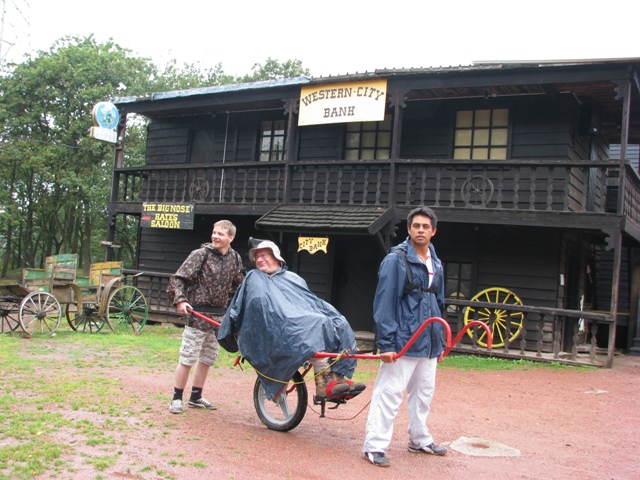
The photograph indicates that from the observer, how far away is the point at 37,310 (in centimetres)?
1138

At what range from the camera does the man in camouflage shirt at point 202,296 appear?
19.8 ft

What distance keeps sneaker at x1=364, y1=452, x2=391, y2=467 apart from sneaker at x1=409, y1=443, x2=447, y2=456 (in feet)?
1.52

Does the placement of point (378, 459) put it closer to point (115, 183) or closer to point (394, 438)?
point (394, 438)

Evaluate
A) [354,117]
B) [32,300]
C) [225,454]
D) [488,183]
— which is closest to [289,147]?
[354,117]

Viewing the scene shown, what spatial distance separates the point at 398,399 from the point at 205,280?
90.1 inches

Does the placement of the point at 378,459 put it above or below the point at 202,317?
below

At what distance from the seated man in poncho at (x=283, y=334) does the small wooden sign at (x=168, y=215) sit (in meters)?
9.55

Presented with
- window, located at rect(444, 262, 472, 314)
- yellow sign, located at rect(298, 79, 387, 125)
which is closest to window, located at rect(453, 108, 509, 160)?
yellow sign, located at rect(298, 79, 387, 125)

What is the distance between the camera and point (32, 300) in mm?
11344

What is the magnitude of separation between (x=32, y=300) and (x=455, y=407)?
7.70 m

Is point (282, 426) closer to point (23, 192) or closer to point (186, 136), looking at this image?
point (186, 136)

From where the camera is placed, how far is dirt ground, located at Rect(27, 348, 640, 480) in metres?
4.55

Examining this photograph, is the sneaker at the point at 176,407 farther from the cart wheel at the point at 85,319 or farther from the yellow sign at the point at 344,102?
the yellow sign at the point at 344,102

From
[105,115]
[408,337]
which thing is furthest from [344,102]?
[408,337]
